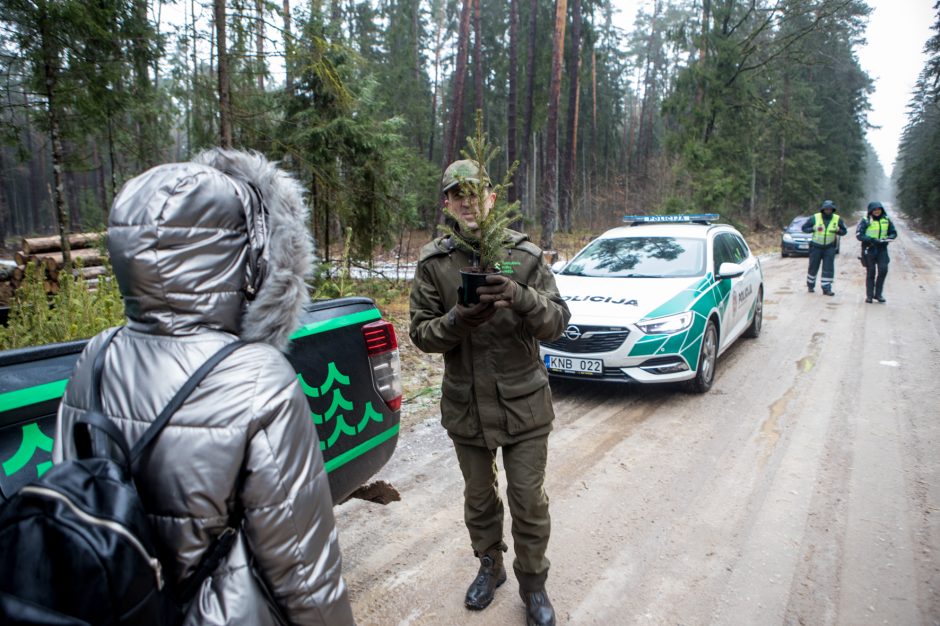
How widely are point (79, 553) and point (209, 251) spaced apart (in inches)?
26.4

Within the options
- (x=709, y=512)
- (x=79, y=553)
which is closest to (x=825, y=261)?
(x=709, y=512)

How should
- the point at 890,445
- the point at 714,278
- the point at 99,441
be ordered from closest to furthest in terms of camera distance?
the point at 99,441, the point at 890,445, the point at 714,278

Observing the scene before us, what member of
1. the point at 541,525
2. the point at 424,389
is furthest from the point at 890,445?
the point at 424,389

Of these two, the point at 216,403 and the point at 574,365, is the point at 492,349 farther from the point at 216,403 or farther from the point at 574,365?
the point at 574,365

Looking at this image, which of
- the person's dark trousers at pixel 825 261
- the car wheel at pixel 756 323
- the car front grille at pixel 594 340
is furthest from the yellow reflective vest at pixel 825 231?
the car front grille at pixel 594 340

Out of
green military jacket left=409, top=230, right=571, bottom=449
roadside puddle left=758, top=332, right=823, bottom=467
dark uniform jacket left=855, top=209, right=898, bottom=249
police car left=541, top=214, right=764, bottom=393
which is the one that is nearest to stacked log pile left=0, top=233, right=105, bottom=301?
police car left=541, top=214, right=764, bottom=393

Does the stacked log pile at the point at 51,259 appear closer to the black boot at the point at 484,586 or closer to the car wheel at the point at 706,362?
the black boot at the point at 484,586

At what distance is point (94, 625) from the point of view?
1.03 metres

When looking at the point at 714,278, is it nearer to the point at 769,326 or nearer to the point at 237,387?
the point at 769,326

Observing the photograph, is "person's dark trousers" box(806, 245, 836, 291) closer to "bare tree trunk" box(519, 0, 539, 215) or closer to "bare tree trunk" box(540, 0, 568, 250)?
"bare tree trunk" box(540, 0, 568, 250)

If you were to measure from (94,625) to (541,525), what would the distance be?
2.04 m

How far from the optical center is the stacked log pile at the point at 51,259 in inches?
325

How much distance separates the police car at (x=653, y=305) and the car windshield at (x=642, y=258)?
0.01 m

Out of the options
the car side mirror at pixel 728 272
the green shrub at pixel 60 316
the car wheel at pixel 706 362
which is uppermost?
the car side mirror at pixel 728 272
